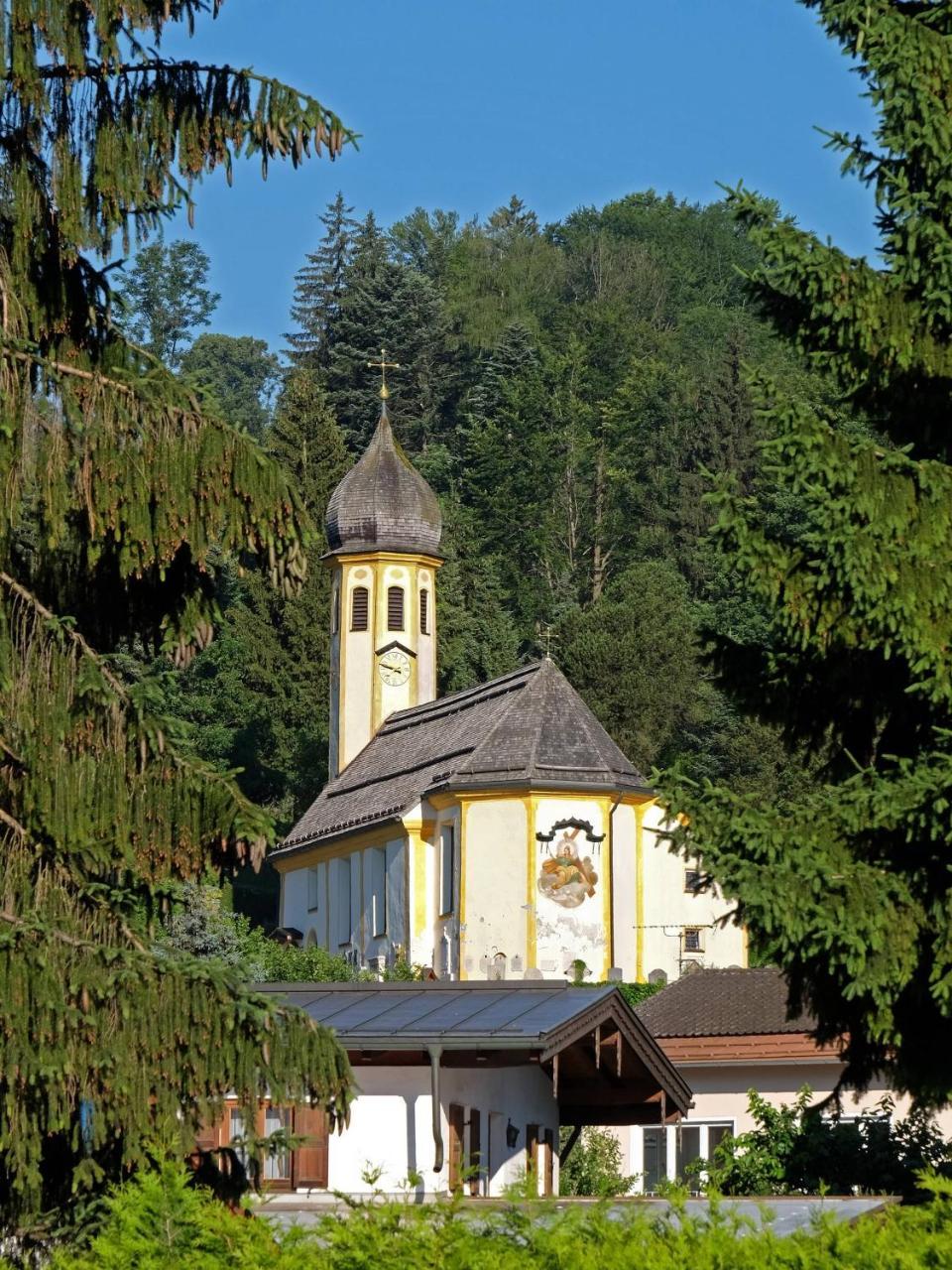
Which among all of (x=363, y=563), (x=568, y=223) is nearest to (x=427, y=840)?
(x=363, y=563)

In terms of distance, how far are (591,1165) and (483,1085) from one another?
21.5 ft

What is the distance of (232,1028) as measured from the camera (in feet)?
30.2

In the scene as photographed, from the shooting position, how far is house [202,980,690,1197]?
1852cm

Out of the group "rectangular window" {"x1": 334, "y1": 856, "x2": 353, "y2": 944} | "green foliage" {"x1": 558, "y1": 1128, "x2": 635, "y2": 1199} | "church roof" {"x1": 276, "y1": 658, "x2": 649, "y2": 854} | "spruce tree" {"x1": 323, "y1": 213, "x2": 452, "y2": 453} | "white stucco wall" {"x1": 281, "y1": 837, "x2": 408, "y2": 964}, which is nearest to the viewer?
"green foliage" {"x1": 558, "y1": 1128, "x2": 635, "y2": 1199}

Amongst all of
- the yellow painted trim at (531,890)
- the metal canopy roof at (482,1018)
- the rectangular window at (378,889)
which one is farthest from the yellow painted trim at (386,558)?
the metal canopy roof at (482,1018)

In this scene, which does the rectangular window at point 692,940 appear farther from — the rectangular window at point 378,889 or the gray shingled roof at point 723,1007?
the gray shingled roof at point 723,1007

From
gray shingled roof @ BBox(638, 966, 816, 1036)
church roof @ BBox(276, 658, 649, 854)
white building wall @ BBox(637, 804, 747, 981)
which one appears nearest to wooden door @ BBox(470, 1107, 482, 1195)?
gray shingled roof @ BBox(638, 966, 816, 1036)

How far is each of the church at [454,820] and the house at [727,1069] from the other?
13.6 metres

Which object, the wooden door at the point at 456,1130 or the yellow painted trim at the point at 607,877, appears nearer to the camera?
the wooden door at the point at 456,1130

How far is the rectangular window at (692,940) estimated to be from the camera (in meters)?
47.5

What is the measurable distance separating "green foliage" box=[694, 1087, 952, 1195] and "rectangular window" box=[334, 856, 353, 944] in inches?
1213

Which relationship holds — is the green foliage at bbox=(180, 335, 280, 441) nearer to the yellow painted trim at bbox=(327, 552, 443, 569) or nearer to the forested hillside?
the forested hillside

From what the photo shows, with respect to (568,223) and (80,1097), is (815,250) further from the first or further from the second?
(568,223)

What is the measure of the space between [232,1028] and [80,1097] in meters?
0.63
